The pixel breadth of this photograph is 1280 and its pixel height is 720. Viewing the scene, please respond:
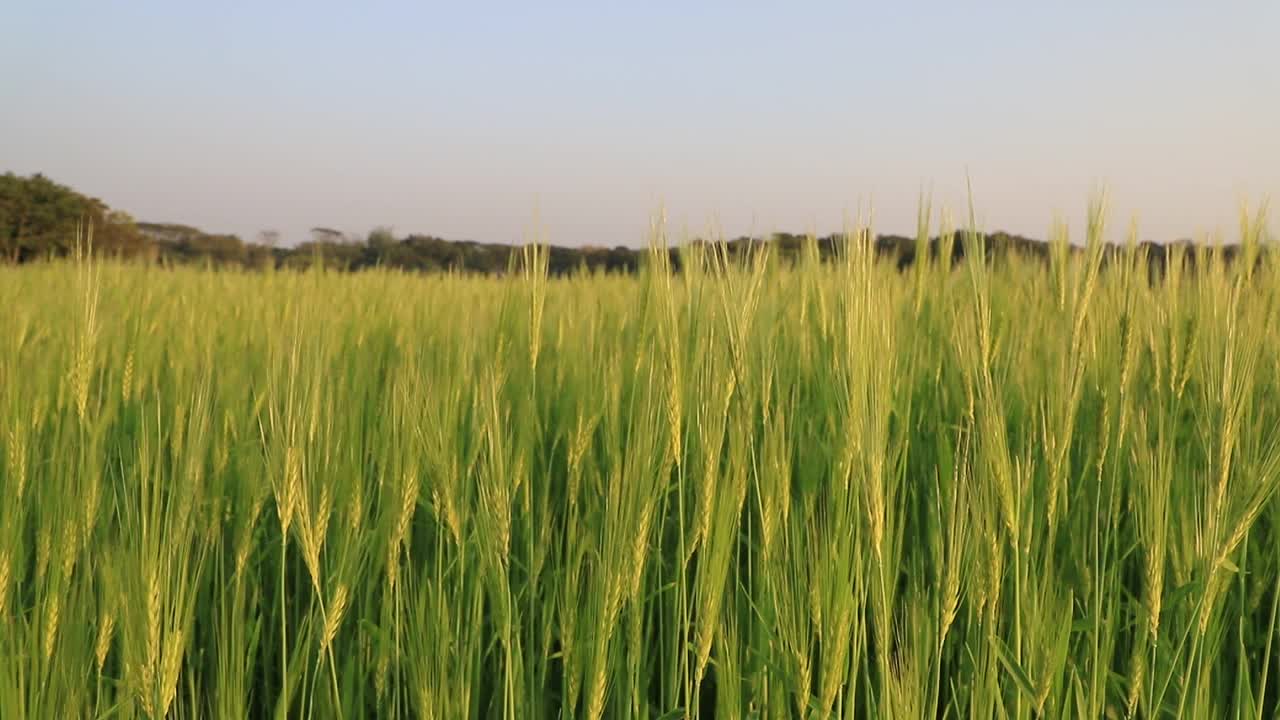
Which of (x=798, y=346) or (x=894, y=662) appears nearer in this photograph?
(x=894, y=662)

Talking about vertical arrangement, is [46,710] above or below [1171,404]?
below

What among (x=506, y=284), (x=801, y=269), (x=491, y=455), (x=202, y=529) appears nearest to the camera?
(x=491, y=455)

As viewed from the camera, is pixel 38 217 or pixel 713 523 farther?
pixel 38 217

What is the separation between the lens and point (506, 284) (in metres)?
1.42

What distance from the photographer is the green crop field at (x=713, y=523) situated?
1000 mm

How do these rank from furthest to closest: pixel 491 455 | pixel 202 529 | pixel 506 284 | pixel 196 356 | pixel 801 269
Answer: pixel 196 356 → pixel 801 269 → pixel 506 284 → pixel 202 529 → pixel 491 455

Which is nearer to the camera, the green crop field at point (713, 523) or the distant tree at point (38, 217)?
the green crop field at point (713, 523)

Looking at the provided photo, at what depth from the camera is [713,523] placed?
3.52ft

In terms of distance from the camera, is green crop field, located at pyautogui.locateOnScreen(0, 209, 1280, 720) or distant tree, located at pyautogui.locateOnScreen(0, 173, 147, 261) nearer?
green crop field, located at pyautogui.locateOnScreen(0, 209, 1280, 720)

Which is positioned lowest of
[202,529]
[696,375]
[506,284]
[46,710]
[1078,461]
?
→ [46,710]

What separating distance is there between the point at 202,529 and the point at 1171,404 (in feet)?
4.46

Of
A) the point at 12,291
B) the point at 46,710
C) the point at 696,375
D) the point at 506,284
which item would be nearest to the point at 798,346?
→ the point at 696,375

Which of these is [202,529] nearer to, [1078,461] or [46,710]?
[46,710]

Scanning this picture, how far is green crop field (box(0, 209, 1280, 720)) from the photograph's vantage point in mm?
1000
